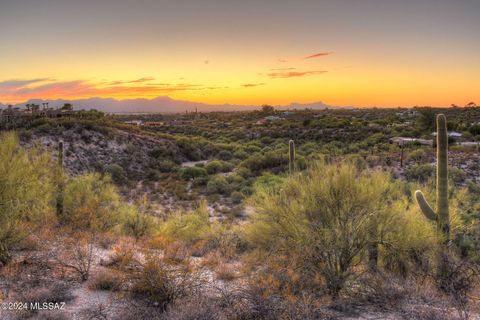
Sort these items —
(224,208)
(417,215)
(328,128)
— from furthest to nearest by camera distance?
(328,128)
(224,208)
(417,215)

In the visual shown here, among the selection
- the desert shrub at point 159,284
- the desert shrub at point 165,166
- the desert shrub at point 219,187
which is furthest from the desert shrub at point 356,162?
the desert shrub at point 165,166

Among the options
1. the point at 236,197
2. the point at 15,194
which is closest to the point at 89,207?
the point at 15,194

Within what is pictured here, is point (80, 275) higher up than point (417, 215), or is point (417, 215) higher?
point (417, 215)

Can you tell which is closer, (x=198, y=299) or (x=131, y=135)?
(x=198, y=299)

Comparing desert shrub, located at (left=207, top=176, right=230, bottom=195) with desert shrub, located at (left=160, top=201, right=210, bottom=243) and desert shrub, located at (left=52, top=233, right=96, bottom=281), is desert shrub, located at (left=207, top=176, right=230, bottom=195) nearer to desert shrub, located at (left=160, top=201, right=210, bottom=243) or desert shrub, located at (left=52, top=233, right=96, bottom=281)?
desert shrub, located at (left=160, top=201, right=210, bottom=243)

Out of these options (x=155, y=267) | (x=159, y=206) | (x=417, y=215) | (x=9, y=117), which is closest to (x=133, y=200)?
(x=159, y=206)

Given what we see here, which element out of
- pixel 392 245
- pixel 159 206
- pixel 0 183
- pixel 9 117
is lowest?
pixel 159 206

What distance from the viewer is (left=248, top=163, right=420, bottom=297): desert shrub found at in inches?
328

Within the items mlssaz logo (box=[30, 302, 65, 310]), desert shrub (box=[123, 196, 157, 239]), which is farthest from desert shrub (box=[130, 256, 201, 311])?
desert shrub (box=[123, 196, 157, 239])

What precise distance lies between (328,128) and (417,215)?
49.2 m

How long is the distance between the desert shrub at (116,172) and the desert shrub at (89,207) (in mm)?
13188

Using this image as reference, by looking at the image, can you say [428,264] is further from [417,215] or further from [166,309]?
[166,309]

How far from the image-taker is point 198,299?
746 cm

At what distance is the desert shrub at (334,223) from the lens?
8336mm
